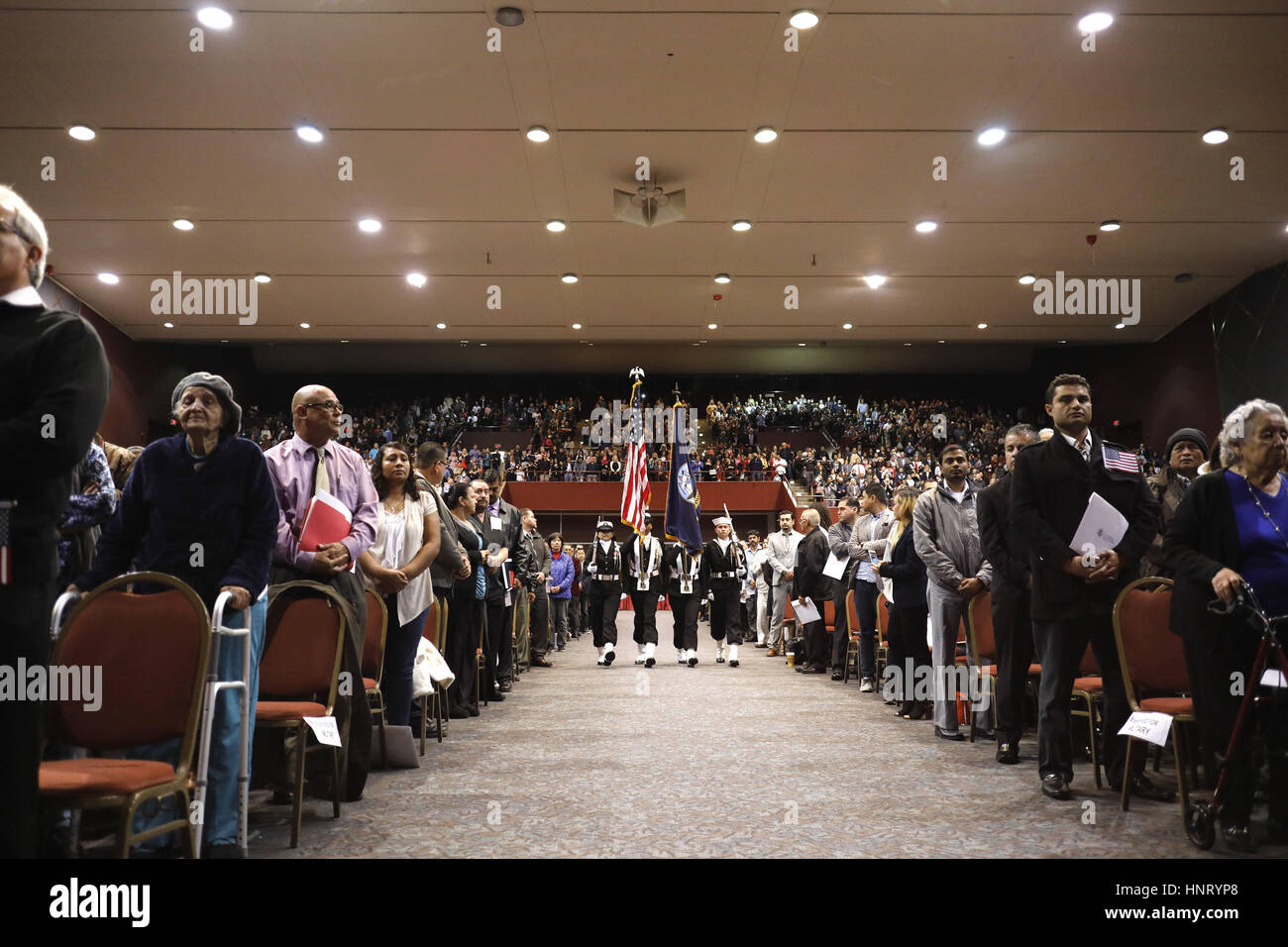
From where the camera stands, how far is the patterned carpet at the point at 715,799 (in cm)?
314

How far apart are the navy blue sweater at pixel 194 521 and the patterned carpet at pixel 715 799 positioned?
103cm

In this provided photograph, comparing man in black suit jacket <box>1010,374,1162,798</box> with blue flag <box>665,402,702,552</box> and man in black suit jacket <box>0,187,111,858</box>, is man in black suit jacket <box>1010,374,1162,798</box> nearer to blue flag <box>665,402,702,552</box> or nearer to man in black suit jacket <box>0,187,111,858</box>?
man in black suit jacket <box>0,187,111,858</box>

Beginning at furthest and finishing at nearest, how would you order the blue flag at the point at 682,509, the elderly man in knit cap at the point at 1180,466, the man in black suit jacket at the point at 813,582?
1. the blue flag at the point at 682,509
2. the man in black suit jacket at the point at 813,582
3. the elderly man in knit cap at the point at 1180,466

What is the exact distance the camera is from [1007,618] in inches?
187

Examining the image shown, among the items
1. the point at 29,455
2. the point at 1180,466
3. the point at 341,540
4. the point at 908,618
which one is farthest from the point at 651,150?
the point at 29,455

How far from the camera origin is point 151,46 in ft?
27.1

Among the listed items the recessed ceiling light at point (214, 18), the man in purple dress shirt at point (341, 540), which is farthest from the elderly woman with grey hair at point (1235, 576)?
the recessed ceiling light at point (214, 18)

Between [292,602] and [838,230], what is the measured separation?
11.6 m

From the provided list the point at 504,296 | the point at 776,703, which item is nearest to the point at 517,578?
the point at 776,703

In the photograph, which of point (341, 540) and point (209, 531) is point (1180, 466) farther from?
point (209, 531)

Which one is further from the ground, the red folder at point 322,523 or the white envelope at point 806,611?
the red folder at point 322,523

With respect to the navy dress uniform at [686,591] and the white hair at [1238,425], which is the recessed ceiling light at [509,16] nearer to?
the navy dress uniform at [686,591]
